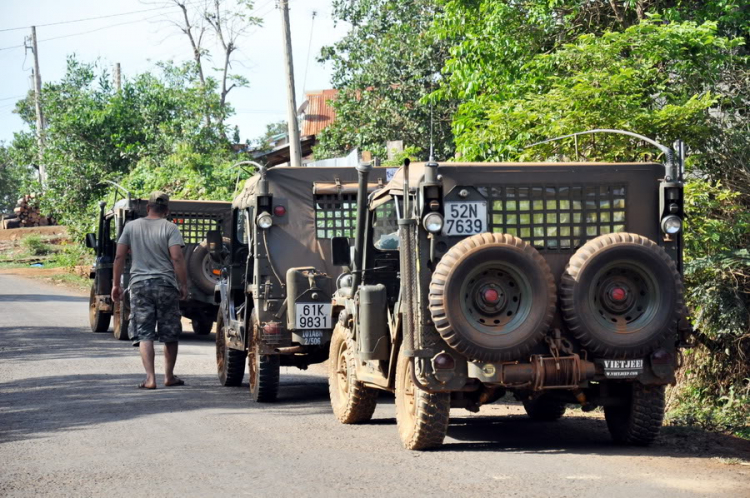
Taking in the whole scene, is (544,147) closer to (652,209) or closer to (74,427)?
(652,209)

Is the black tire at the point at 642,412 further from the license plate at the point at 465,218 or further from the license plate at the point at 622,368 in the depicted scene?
the license plate at the point at 465,218

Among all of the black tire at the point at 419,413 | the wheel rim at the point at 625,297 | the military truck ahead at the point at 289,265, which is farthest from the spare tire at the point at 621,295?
the military truck ahead at the point at 289,265

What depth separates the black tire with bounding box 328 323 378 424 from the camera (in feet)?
28.7

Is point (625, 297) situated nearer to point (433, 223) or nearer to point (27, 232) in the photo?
point (433, 223)

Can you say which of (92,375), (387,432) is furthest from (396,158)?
(387,432)

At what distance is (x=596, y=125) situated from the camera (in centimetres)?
1170

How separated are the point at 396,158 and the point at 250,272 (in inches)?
387

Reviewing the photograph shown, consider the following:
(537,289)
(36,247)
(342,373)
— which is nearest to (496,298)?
(537,289)

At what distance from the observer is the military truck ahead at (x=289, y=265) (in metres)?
10.2

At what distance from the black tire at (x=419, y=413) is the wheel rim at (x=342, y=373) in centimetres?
148

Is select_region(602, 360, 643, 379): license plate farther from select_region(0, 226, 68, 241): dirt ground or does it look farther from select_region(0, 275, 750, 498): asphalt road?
select_region(0, 226, 68, 241): dirt ground

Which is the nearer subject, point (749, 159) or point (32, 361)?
point (749, 159)

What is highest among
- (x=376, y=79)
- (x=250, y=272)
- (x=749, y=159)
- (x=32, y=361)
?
(x=376, y=79)

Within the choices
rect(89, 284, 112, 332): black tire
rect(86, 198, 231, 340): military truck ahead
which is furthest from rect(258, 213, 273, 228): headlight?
rect(89, 284, 112, 332): black tire
